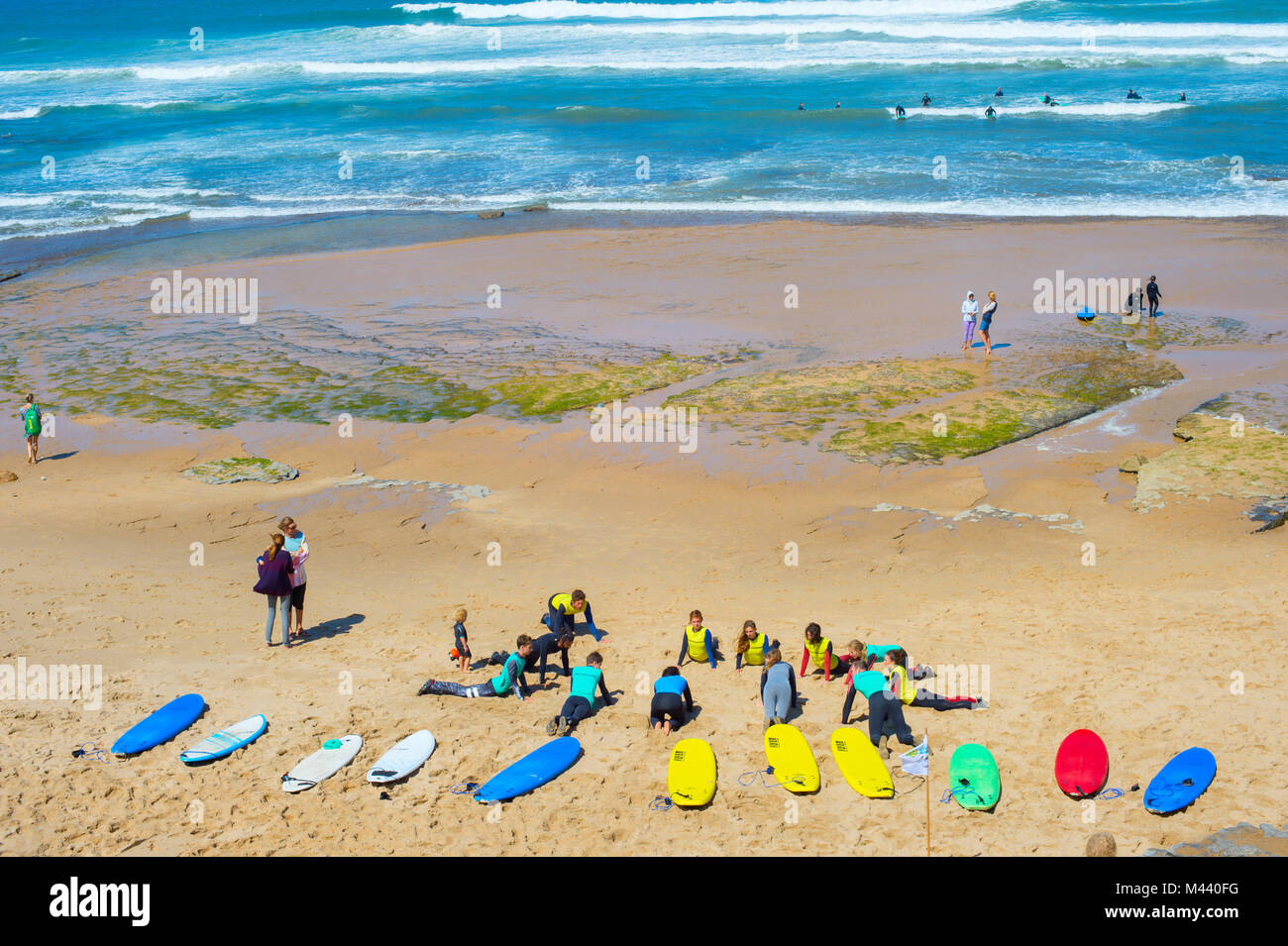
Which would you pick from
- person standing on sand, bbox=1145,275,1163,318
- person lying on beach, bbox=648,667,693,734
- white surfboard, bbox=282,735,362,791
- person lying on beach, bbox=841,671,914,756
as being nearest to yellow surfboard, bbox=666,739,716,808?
person lying on beach, bbox=648,667,693,734

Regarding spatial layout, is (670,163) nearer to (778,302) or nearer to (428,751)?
(778,302)

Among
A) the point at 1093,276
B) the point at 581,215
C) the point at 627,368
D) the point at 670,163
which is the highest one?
the point at 670,163

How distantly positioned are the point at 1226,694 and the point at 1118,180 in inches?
1180

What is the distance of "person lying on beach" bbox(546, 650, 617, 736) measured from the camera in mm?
10203

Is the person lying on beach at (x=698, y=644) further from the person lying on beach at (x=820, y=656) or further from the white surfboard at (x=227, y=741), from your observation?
the white surfboard at (x=227, y=741)

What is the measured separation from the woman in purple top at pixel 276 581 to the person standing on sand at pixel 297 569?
0.31 ft

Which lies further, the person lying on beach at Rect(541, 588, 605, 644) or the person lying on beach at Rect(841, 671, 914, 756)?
the person lying on beach at Rect(541, 588, 605, 644)

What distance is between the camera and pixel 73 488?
55.8ft

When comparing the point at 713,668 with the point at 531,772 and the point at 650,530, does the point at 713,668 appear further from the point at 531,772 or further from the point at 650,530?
the point at 650,530

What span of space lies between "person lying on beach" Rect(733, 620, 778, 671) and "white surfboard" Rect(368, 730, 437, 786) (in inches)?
139

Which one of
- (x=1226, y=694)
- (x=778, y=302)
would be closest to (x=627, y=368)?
(x=778, y=302)

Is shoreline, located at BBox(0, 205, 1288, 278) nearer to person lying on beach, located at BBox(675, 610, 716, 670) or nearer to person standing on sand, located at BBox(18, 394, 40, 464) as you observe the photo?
person standing on sand, located at BBox(18, 394, 40, 464)

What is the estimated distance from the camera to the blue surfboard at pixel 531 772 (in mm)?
9148

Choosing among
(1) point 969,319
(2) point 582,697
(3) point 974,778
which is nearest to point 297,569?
(2) point 582,697
